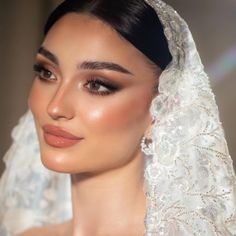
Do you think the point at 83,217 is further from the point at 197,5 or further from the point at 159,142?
the point at 197,5

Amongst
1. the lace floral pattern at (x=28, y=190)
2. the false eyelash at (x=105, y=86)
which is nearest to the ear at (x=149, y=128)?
the false eyelash at (x=105, y=86)

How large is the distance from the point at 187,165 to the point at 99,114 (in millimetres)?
190

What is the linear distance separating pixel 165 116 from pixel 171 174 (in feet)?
0.38

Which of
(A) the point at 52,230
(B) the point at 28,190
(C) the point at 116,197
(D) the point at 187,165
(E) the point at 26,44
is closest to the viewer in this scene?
(D) the point at 187,165

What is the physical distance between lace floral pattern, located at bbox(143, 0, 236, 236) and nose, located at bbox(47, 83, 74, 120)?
0.16 m

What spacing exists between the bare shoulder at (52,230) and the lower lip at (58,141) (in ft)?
0.87

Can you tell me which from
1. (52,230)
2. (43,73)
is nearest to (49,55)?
(43,73)

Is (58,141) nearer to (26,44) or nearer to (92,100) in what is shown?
(92,100)

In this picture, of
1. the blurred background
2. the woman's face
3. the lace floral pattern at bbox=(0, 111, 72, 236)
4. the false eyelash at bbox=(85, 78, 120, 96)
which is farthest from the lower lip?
the blurred background

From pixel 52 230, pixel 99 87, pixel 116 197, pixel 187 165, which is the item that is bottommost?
pixel 52 230

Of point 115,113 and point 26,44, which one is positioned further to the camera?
point 26,44

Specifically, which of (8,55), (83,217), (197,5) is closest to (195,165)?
(83,217)

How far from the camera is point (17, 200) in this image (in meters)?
1.39

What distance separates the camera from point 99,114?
1.02m
